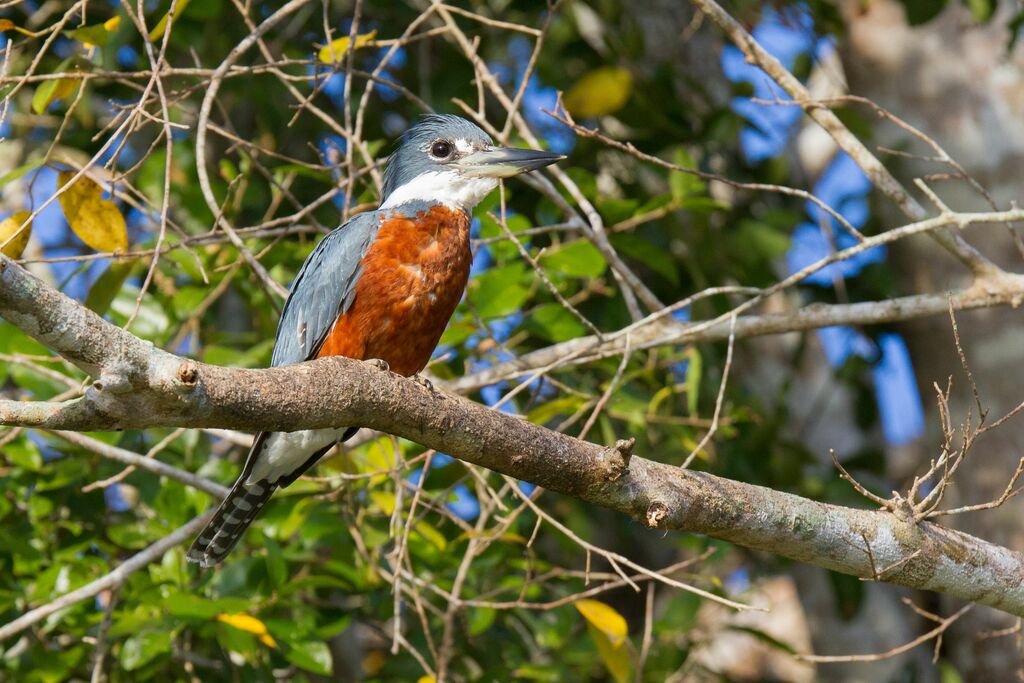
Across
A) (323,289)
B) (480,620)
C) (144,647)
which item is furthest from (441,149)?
(144,647)

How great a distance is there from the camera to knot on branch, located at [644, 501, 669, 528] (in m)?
2.76

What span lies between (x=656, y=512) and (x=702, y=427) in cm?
197

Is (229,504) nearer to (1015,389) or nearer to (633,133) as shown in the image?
(633,133)

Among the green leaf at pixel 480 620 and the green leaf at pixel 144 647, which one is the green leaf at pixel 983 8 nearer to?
the green leaf at pixel 480 620

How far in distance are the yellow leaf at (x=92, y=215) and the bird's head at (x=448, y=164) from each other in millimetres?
872

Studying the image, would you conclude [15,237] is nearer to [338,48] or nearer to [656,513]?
[338,48]

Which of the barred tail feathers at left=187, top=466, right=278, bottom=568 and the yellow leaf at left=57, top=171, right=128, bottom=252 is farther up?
the yellow leaf at left=57, top=171, right=128, bottom=252

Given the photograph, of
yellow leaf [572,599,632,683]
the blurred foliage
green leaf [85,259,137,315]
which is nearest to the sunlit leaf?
the blurred foliage

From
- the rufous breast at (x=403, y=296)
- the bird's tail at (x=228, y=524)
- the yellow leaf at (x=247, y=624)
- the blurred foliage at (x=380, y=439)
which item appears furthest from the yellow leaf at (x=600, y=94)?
the yellow leaf at (x=247, y=624)

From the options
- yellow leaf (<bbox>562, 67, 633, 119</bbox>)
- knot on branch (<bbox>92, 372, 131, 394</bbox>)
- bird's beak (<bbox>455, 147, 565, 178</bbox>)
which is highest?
yellow leaf (<bbox>562, 67, 633, 119</bbox>)

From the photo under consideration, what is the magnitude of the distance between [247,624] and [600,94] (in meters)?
2.56

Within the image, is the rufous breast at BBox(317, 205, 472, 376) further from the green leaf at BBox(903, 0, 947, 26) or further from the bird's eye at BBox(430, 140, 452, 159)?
the green leaf at BBox(903, 0, 947, 26)

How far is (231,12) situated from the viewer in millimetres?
5285

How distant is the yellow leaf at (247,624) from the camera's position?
3.51m
